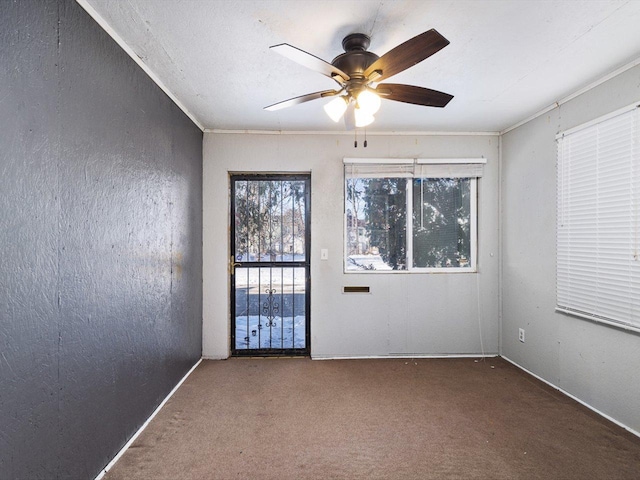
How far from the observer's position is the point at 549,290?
277 cm

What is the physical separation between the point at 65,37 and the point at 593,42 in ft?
9.36

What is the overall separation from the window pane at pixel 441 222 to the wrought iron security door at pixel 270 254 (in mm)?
1264

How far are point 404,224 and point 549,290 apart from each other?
4.79 ft

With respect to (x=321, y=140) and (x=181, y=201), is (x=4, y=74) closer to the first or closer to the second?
(x=181, y=201)

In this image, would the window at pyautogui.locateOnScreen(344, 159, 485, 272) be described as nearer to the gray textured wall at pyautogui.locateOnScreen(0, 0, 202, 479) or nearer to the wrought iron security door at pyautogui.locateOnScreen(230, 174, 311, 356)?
the wrought iron security door at pyautogui.locateOnScreen(230, 174, 311, 356)

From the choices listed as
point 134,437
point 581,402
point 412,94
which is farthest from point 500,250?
point 134,437

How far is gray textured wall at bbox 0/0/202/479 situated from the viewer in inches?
46.1

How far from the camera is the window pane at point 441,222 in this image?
3473 mm

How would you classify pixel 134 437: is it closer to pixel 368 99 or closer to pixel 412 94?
→ pixel 368 99

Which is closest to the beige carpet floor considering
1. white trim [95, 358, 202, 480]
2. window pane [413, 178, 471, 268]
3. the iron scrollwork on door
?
white trim [95, 358, 202, 480]

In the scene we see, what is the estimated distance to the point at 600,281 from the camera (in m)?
2.27

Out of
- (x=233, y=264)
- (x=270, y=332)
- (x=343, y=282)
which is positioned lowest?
(x=270, y=332)

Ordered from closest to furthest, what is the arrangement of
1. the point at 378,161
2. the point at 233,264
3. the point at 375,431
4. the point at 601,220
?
the point at 375,431 < the point at 601,220 < the point at 378,161 < the point at 233,264

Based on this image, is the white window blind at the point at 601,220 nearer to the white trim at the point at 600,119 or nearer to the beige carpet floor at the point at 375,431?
the white trim at the point at 600,119
